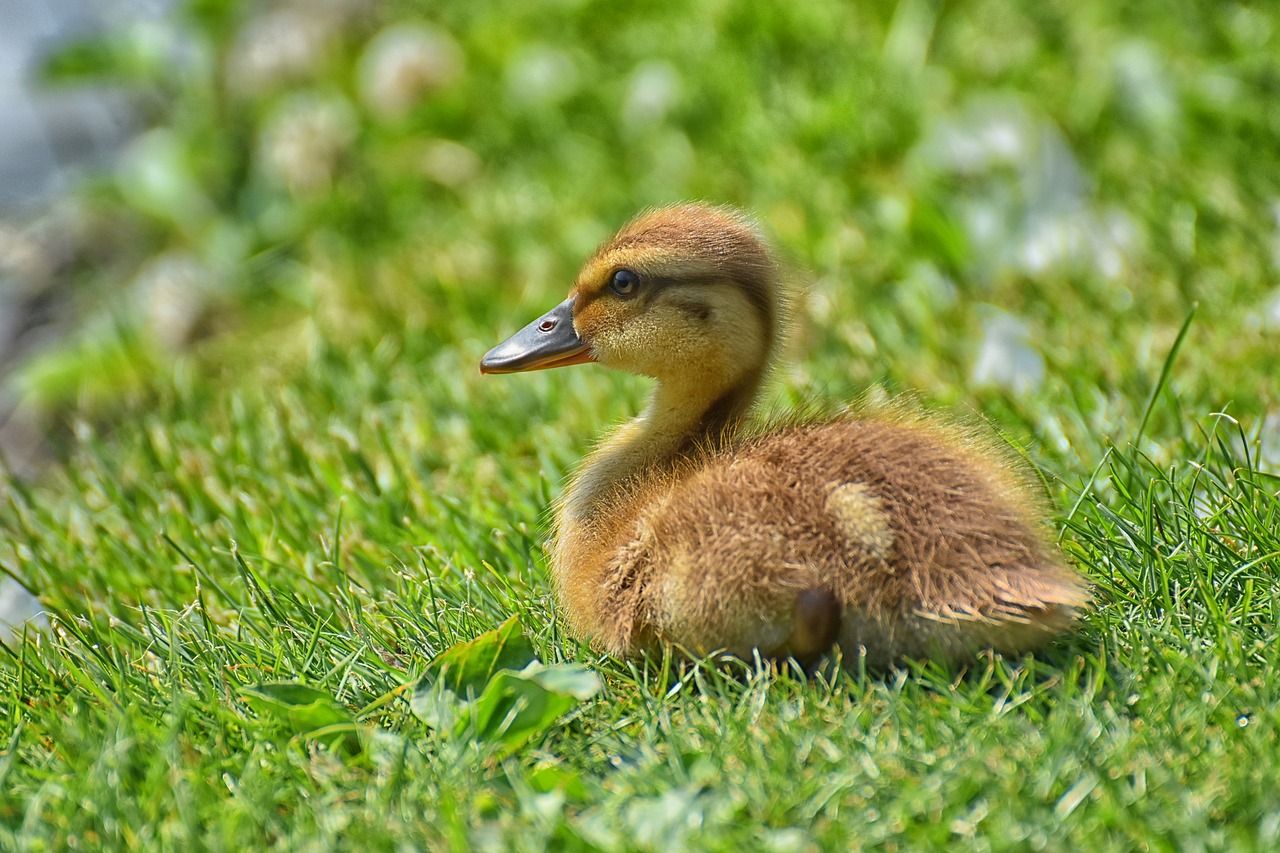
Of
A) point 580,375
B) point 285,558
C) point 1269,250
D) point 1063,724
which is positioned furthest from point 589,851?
point 1269,250

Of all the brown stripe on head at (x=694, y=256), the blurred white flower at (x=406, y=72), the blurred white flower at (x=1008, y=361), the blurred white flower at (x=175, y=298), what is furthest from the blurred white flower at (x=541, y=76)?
the brown stripe on head at (x=694, y=256)

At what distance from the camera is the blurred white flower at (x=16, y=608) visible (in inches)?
133

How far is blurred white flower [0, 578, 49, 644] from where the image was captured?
3375mm

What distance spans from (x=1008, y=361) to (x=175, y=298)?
350cm

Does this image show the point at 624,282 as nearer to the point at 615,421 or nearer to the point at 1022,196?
the point at 615,421

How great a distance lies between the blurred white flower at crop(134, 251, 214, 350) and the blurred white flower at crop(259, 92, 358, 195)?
547 mm

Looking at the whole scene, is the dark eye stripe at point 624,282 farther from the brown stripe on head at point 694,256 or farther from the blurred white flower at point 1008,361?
the blurred white flower at point 1008,361

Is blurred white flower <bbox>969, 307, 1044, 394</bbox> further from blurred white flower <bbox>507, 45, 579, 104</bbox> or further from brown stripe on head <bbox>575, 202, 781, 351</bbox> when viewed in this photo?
blurred white flower <bbox>507, 45, 579, 104</bbox>

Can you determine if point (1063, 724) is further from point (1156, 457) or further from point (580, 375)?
point (580, 375)

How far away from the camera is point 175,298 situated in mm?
5680

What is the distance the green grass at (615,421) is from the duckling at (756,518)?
83mm

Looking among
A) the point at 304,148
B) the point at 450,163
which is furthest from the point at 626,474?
the point at 304,148

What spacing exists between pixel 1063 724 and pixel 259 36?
21.1 feet

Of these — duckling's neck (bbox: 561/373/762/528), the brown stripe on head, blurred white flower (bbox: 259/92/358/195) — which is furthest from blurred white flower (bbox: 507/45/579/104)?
duckling's neck (bbox: 561/373/762/528)
